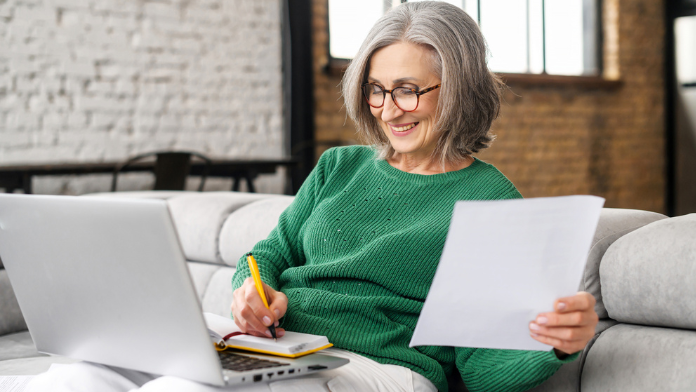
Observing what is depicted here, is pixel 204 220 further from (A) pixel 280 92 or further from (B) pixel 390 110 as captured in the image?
(A) pixel 280 92

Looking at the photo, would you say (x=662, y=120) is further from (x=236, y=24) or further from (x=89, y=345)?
(x=89, y=345)

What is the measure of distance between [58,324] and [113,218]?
0.30 meters

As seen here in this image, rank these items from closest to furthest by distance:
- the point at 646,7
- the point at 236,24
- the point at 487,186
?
1. the point at 487,186
2. the point at 236,24
3. the point at 646,7

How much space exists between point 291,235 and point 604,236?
0.60 meters

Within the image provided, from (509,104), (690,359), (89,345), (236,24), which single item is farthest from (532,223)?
(509,104)

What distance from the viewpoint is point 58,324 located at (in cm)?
97

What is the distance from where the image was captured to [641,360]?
95cm

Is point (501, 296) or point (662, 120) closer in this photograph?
point (501, 296)

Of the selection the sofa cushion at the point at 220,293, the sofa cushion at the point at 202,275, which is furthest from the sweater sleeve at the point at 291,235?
the sofa cushion at the point at 202,275

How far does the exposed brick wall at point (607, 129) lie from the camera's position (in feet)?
20.1

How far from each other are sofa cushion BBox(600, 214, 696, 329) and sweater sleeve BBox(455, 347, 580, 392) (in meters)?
0.16

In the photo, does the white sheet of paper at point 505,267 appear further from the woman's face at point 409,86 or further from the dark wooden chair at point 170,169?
the dark wooden chair at point 170,169

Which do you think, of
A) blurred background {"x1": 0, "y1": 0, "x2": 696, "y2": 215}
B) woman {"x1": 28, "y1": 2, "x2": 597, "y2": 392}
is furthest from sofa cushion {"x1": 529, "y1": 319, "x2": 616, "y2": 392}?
blurred background {"x1": 0, "y1": 0, "x2": 696, "y2": 215}

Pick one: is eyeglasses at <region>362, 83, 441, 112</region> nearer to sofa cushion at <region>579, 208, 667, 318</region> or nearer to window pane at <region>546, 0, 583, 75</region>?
sofa cushion at <region>579, 208, 667, 318</region>
